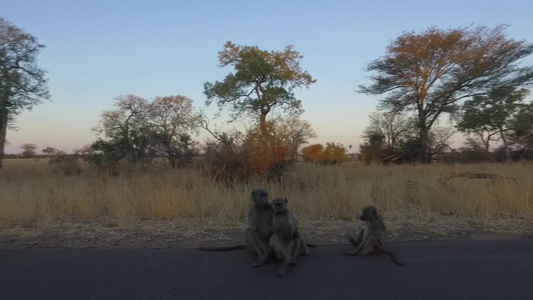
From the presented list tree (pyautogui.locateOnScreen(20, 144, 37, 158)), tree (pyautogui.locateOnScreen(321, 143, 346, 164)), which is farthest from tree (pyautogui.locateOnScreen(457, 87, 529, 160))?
tree (pyautogui.locateOnScreen(20, 144, 37, 158))

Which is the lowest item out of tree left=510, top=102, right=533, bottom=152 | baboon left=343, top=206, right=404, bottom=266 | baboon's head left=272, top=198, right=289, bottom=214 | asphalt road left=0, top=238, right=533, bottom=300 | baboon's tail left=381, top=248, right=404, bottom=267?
asphalt road left=0, top=238, right=533, bottom=300

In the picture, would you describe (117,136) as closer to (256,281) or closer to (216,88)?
(216,88)

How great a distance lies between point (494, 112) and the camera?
28.1 metres

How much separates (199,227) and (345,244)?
89.8 inches

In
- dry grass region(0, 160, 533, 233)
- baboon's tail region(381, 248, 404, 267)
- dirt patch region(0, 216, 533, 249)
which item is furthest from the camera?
dry grass region(0, 160, 533, 233)

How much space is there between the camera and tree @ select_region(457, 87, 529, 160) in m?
26.1

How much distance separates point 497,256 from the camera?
4.80 m

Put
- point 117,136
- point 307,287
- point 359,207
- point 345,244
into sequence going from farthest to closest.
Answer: point 117,136 < point 359,207 < point 345,244 < point 307,287

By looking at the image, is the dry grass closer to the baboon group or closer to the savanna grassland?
the savanna grassland

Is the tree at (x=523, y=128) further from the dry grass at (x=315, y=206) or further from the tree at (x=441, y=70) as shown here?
the dry grass at (x=315, y=206)

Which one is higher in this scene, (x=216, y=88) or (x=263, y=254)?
(x=216, y=88)

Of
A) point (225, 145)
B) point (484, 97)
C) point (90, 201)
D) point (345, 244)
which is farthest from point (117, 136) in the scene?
point (484, 97)

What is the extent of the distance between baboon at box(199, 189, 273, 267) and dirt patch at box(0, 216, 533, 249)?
569 mm

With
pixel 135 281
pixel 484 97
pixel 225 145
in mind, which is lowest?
pixel 135 281
